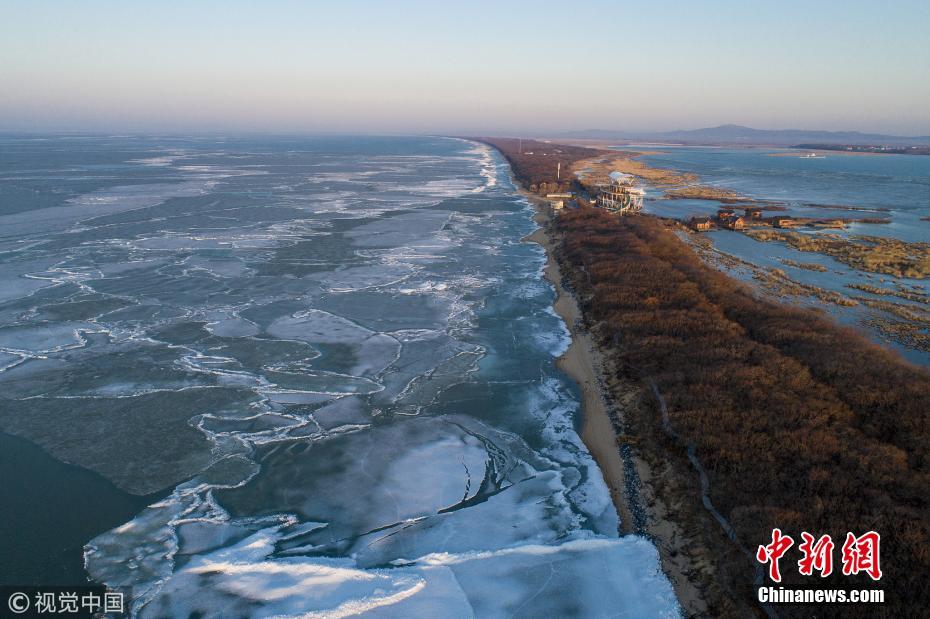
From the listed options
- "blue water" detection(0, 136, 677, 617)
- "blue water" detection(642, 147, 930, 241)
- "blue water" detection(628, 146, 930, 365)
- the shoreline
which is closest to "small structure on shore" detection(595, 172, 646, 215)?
"blue water" detection(628, 146, 930, 365)

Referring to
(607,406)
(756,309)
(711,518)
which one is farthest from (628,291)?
(711,518)

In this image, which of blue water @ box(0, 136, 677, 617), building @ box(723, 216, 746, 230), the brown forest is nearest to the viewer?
the brown forest

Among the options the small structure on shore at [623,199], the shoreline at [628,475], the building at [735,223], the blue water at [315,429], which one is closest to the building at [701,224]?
the building at [735,223]

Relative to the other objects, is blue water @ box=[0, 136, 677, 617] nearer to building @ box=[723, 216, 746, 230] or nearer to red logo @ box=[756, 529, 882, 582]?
red logo @ box=[756, 529, 882, 582]

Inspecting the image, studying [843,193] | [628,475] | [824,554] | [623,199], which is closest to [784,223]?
[623,199]

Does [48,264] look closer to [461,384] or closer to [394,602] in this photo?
[461,384]

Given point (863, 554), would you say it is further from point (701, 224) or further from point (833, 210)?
point (833, 210)
